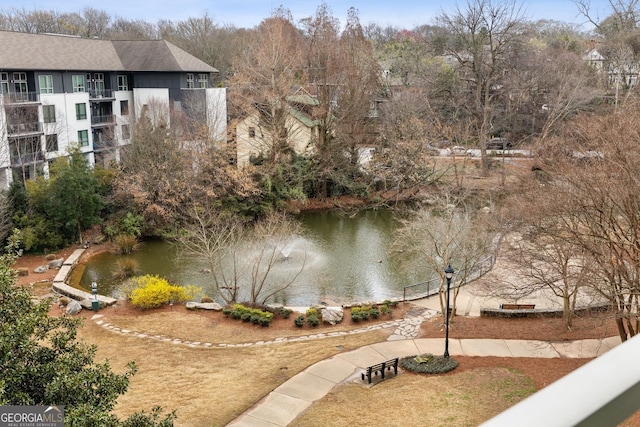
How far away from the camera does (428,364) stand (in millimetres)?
16781

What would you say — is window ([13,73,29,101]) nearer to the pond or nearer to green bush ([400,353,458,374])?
the pond

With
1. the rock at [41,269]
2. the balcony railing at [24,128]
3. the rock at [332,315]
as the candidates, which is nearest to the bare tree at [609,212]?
the rock at [332,315]

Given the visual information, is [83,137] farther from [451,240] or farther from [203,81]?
[451,240]

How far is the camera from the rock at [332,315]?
67.6 ft

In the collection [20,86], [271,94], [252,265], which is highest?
[20,86]

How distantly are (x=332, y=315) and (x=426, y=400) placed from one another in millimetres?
6517

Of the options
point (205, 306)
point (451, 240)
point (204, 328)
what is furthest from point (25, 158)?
point (451, 240)

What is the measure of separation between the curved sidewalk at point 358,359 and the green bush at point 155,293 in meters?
7.86

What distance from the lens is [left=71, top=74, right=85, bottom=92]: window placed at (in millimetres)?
39375

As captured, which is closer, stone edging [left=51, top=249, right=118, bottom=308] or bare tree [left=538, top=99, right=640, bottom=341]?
bare tree [left=538, top=99, right=640, bottom=341]

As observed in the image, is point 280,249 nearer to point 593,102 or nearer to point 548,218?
point 548,218

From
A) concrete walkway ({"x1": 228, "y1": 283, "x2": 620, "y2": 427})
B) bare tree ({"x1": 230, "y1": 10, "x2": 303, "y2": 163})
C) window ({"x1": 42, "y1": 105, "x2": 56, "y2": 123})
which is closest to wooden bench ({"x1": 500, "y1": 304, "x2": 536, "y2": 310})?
concrete walkway ({"x1": 228, "y1": 283, "x2": 620, "y2": 427})

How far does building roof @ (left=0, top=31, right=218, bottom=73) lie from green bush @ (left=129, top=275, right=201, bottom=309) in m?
19.4

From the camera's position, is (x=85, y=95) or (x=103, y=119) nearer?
(x=85, y=95)
